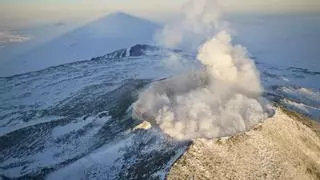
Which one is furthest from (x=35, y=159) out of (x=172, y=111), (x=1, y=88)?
(x=1, y=88)

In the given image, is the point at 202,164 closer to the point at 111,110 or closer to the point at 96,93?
the point at 111,110

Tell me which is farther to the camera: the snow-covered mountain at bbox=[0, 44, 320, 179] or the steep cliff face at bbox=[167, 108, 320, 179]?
the snow-covered mountain at bbox=[0, 44, 320, 179]

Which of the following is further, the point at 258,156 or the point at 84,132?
the point at 84,132

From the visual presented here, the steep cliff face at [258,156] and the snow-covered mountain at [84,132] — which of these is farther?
the snow-covered mountain at [84,132]

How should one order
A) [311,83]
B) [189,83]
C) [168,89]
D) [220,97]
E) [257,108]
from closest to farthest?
[257,108] < [220,97] < [168,89] < [189,83] < [311,83]

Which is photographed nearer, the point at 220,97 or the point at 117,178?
the point at 117,178

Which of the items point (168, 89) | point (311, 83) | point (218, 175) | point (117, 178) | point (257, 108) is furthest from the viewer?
point (311, 83)

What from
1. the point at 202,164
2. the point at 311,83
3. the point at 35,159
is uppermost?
the point at 202,164

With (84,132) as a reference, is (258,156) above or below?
above
